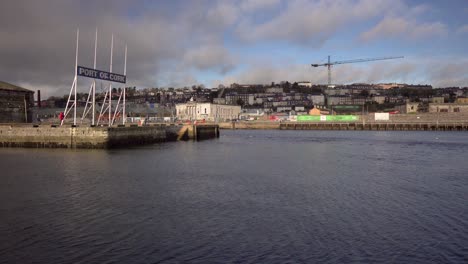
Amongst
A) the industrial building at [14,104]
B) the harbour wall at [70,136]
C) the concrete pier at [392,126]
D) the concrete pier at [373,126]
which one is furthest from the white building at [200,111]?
the harbour wall at [70,136]

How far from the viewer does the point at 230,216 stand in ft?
46.4

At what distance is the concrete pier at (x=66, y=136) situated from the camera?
40.0 metres

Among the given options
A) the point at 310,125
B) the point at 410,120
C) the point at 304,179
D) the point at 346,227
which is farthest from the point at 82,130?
the point at 410,120

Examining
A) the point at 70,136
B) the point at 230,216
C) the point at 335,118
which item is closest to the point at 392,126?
the point at 335,118

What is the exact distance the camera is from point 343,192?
739 inches

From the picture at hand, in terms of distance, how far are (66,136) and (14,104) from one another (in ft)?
97.2

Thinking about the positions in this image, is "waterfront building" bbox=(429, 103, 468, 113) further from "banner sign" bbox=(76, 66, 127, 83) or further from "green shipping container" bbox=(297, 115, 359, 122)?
"banner sign" bbox=(76, 66, 127, 83)

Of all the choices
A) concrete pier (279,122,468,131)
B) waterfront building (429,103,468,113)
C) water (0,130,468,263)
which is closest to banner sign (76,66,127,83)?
water (0,130,468,263)

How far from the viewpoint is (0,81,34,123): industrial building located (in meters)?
62.1

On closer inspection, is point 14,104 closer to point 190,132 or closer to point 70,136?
point 190,132

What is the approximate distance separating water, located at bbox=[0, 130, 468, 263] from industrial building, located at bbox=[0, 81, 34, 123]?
42640mm

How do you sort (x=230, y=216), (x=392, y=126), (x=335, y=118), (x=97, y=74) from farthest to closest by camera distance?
(x=335, y=118)
(x=392, y=126)
(x=97, y=74)
(x=230, y=216)

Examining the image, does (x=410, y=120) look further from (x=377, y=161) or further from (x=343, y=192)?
(x=343, y=192)

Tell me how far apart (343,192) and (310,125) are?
102 meters
